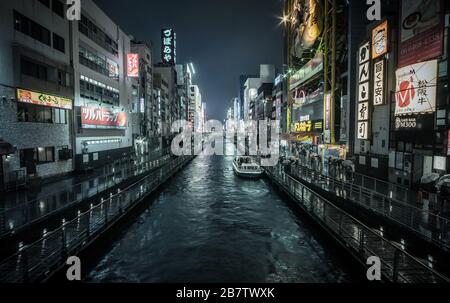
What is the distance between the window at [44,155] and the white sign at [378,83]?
96.9ft

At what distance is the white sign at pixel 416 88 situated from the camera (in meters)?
18.1

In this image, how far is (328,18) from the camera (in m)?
38.0

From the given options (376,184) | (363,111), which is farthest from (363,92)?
(376,184)

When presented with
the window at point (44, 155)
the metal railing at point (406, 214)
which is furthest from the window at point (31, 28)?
the metal railing at point (406, 214)

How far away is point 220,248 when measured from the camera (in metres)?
13.7

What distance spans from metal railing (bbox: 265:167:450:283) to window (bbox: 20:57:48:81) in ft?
80.3

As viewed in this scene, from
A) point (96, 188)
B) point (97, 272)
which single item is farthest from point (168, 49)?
point (97, 272)

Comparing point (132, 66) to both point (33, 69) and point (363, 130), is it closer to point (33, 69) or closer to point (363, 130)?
point (33, 69)

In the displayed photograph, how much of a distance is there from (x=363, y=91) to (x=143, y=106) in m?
45.8

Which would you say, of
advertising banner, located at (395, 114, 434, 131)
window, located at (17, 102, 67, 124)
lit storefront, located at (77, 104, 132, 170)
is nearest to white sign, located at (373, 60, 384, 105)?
advertising banner, located at (395, 114, 434, 131)

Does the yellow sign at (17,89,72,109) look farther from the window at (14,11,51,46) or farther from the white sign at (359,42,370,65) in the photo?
the white sign at (359,42,370,65)

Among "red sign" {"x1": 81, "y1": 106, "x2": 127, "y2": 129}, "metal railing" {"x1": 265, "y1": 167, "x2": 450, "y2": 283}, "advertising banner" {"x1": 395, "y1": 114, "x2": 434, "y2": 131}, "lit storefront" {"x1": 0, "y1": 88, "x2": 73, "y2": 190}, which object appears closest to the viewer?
"metal railing" {"x1": 265, "y1": 167, "x2": 450, "y2": 283}

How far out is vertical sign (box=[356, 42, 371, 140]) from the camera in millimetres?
25736

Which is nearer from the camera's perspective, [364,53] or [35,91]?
[35,91]
